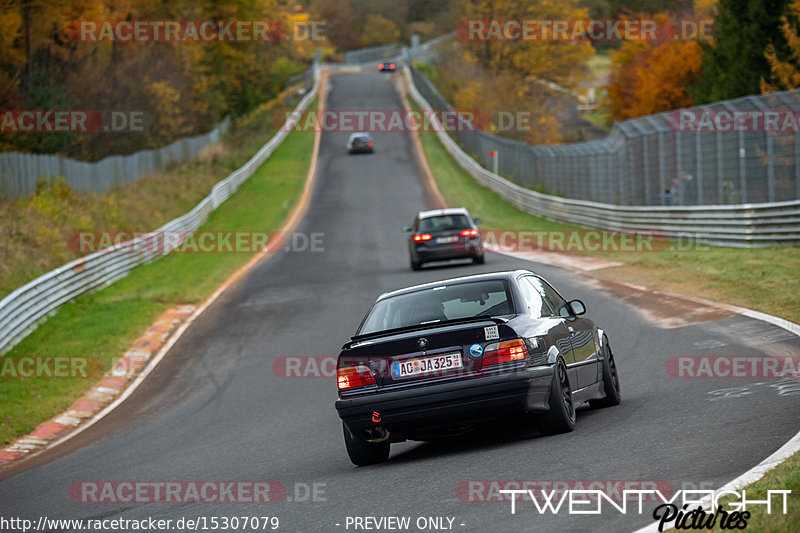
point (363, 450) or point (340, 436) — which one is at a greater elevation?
point (363, 450)

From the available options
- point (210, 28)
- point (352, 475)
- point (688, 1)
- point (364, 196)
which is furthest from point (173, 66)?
point (352, 475)

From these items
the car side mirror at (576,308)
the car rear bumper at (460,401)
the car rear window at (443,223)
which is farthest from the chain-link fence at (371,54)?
the car rear bumper at (460,401)

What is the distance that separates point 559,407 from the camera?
8633mm

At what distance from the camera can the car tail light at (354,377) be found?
8.56 meters

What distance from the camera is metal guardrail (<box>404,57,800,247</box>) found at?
21.6 meters

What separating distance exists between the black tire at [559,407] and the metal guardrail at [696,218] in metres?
13.1

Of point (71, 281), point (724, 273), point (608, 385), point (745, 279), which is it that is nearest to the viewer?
point (608, 385)

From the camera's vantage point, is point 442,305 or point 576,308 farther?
point 576,308

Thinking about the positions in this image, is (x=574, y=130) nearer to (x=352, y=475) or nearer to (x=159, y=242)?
(x=159, y=242)

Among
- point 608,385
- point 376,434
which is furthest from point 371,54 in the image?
point 376,434

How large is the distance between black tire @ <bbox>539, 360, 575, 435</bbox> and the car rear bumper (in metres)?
0.12

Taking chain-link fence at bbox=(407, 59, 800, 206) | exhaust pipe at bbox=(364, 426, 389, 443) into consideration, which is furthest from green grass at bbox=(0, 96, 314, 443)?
chain-link fence at bbox=(407, 59, 800, 206)

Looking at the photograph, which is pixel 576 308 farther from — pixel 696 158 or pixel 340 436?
pixel 696 158

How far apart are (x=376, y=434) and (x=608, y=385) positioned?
2.66 m
